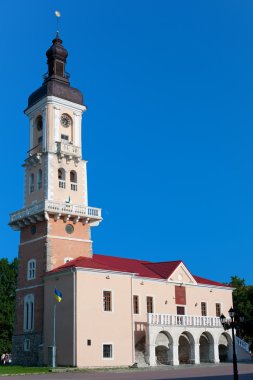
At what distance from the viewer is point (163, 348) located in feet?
138

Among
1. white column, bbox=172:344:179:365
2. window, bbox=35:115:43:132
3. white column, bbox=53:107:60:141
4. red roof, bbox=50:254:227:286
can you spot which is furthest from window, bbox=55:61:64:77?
white column, bbox=172:344:179:365

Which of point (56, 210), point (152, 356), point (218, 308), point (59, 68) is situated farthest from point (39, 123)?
point (218, 308)

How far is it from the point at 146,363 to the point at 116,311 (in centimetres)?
418

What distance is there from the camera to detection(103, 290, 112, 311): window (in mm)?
38656

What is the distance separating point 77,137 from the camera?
46.0m

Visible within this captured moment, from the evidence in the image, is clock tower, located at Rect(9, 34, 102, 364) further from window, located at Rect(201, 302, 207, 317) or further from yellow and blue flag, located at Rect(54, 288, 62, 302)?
window, located at Rect(201, 302, 207, 317)

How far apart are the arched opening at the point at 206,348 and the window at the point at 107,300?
31.2 feet

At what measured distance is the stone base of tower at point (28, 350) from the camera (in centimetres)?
3950

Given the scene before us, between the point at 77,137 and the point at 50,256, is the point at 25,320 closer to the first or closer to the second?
the point at 50,256

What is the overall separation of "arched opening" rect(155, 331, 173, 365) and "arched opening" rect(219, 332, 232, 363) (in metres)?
5.92

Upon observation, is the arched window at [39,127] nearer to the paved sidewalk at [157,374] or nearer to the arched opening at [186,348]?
the arched opening at [186,348]

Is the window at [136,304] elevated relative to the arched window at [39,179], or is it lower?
lower

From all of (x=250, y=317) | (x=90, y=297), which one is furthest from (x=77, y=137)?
(x=250, y=317)

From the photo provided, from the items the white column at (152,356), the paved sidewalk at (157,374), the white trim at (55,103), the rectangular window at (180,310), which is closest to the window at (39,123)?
the white trim at (55,103)
